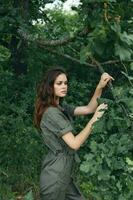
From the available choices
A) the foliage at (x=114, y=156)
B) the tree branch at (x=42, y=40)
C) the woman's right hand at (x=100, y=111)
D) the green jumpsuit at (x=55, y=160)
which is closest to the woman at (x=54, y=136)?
the green jumpsuit at (x=55, y=160)

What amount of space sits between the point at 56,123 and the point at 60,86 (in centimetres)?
33

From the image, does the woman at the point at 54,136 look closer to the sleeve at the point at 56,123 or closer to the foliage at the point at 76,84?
the sleeve at the point at 56,123

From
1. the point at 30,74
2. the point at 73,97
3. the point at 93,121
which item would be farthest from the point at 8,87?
the point at 93,121

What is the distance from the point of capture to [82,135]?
4289 millimetres

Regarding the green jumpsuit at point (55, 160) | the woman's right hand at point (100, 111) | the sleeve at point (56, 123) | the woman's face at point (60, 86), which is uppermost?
the woman's face at point (60, 86)

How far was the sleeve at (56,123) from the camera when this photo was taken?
4480 millimetres

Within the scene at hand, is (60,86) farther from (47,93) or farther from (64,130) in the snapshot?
(64,130)

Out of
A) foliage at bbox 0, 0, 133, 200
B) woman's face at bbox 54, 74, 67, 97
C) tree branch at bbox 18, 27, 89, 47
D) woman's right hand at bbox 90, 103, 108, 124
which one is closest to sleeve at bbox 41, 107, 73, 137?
woman's face at bbox 54, 74, 67, 97

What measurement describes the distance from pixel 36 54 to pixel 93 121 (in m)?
4.26

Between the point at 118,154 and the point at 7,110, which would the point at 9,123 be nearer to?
the point at 7,110

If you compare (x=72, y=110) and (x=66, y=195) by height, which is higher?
(x=72, y=110)

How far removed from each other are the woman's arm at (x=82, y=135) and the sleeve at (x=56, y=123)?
0.17 feet

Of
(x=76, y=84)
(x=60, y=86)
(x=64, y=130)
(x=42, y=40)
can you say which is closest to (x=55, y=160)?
(x=64, y=130)

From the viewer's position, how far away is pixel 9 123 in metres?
7.88
